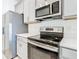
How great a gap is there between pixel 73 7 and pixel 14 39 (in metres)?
2.95

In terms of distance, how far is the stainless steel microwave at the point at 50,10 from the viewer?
1.71 m

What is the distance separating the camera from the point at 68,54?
113 centimetres

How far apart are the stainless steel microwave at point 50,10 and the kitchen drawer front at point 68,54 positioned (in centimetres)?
67

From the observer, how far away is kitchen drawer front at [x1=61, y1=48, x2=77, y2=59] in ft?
3.51

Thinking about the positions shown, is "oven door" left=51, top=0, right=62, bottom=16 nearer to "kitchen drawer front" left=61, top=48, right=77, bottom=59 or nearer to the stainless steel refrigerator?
"kitchen drawer front" left=61, top=48, right=77, bottom=59

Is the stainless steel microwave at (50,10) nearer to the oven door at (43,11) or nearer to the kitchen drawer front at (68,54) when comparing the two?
the oven door at (43,11)

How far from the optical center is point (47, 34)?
6.70ft

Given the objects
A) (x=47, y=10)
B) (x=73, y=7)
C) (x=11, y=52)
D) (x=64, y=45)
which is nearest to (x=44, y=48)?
(x=64, y=45)

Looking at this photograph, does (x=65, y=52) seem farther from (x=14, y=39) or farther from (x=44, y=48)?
(x=14, y=39)

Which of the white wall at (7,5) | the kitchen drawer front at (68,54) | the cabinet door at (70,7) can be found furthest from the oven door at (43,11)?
the white wall at (7,5)

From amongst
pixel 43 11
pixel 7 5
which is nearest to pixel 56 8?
pixel 43 11

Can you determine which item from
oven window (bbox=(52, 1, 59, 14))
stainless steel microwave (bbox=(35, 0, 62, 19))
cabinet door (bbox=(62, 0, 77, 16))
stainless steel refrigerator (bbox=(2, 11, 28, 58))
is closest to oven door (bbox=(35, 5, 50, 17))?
stainless steel microwave (bbox=(35, 0, 62, 19))

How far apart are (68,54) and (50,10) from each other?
1025 millimetres

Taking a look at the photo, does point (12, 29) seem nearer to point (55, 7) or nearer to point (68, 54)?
point (55, 7)
